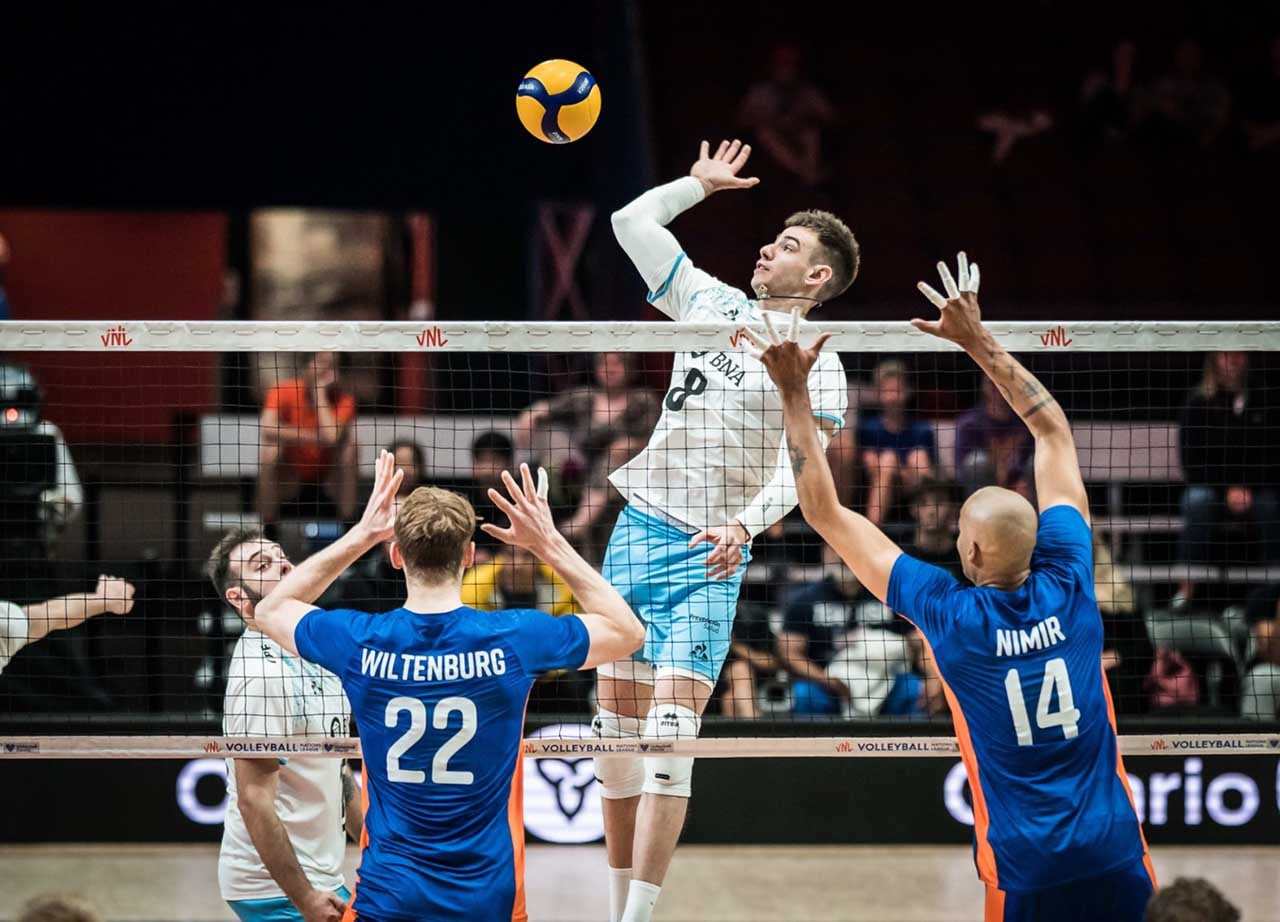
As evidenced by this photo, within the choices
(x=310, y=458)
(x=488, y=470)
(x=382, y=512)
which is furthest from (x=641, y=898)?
(x=310, y=458)

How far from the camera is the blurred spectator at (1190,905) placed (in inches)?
152

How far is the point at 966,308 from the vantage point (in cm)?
486

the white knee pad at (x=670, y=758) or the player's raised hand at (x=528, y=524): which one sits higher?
the player's raised hand at (x=528, y=524)

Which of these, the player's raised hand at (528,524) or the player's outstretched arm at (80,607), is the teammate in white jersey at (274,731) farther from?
the player's raised hand at (528,524)

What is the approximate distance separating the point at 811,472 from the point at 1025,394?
0.79 metres

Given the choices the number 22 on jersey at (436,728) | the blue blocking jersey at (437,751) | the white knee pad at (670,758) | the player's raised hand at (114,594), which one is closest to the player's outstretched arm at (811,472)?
the blue blocking jersey at (437,751)

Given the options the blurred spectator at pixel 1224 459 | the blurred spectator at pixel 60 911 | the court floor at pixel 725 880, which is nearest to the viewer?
the blurred spectator at pixel 60 911

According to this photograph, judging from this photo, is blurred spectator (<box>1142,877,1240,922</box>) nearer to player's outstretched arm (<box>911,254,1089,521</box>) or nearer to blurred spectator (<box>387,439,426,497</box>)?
player's outstretched arm (<box>911,254,1089,521</box>)

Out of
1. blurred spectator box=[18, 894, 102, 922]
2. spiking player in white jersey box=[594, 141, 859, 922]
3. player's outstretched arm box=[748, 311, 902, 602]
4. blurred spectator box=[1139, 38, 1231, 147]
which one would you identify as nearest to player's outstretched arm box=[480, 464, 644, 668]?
player's outstretched arm box=[748, 311, 902, 602]

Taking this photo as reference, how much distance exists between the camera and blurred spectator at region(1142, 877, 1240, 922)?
12.7ft

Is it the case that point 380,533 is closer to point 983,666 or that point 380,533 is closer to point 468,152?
point 983,666

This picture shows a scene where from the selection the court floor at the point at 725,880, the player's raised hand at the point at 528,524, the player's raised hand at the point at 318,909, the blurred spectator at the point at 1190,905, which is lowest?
the court floor at the point at 725,880

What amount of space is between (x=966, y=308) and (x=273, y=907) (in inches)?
133

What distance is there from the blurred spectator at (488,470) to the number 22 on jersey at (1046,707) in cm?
525
